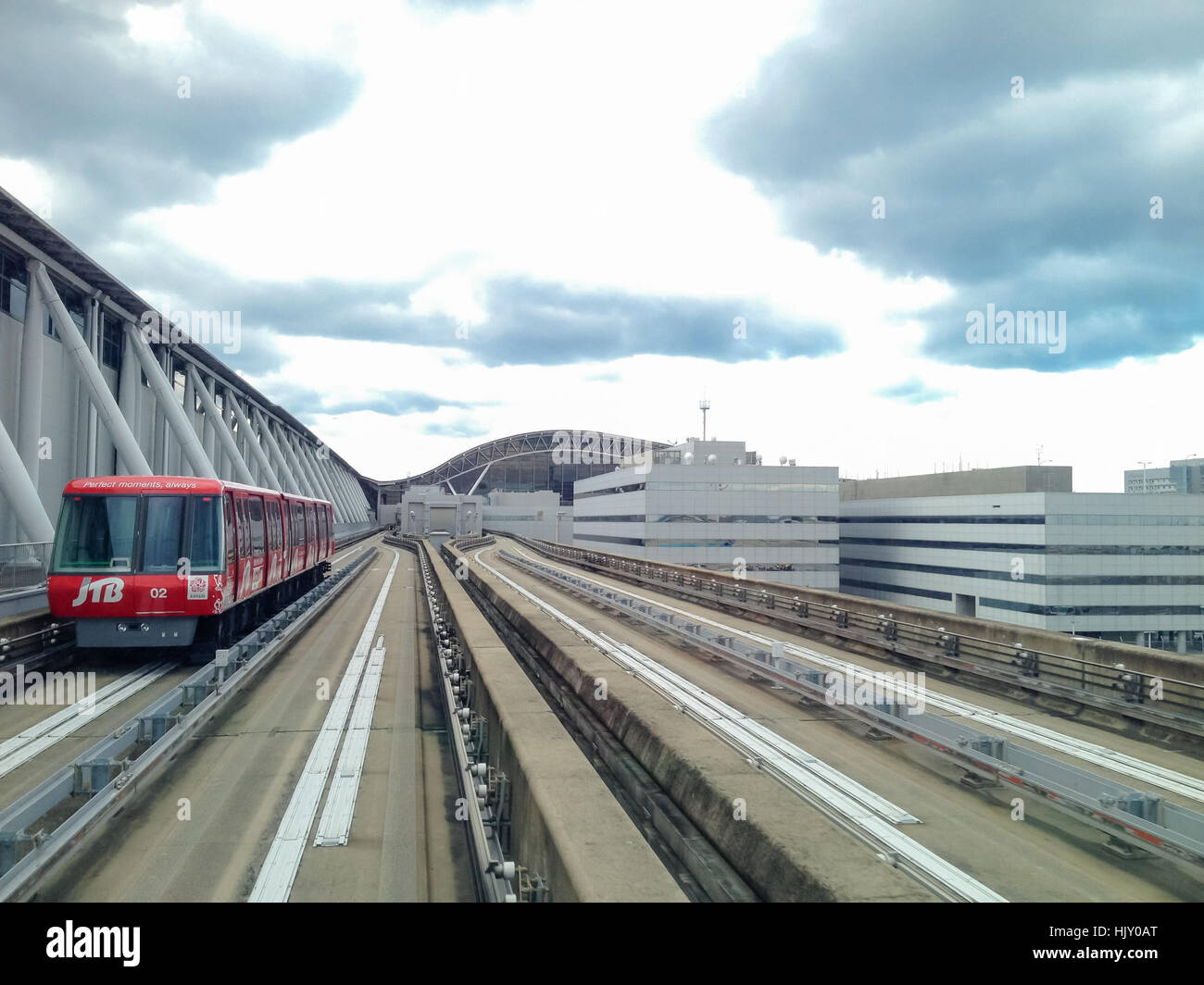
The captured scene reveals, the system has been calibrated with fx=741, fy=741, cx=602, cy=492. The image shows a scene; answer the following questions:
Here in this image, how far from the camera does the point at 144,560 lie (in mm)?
13586

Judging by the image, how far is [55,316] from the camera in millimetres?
26172

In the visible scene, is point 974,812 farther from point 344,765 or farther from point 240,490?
point 240,490

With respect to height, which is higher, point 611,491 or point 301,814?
point 611,491

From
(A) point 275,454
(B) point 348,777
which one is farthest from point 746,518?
(B) point 348,777

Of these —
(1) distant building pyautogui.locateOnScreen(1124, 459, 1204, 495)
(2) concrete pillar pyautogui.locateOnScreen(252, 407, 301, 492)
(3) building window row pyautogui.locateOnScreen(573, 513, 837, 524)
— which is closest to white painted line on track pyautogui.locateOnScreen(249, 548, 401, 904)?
(3) building window row pyautogui.locateOnScreen(573, 513, 837, 524)

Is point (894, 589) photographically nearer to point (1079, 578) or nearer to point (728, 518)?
point (1079, 578)

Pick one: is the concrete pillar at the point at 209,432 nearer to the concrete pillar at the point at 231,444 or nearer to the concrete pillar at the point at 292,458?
the concrete pillar at the point at 231,444

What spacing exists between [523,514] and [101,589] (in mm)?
113930

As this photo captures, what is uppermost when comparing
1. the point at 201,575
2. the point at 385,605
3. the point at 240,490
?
the point at 240,490

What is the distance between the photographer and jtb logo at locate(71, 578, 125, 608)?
13.0 metres

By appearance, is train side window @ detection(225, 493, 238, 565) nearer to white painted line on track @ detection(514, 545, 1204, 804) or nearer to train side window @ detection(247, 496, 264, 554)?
train side window @ detection(247, 496, 264, 554)

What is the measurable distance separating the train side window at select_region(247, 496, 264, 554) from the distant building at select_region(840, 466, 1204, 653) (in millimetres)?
54413
